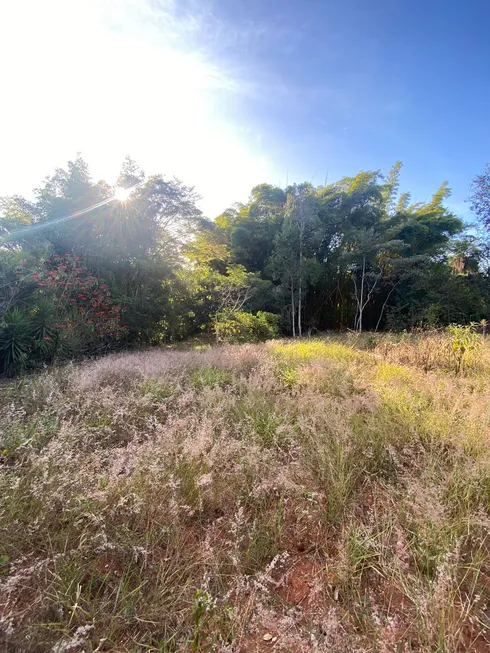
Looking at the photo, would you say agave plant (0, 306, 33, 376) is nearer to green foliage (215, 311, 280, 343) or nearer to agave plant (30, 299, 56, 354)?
agave plant (30, 299, 56, 354)

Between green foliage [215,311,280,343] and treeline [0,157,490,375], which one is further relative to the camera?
green foliage [215,311,280,343]

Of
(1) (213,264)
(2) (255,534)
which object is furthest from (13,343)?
(1) (213,264)

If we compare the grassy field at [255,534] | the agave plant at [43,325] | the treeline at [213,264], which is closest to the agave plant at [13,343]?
the treeline at [213,264]

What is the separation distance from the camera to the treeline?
15.5 feet

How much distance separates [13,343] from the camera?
3.88 metres

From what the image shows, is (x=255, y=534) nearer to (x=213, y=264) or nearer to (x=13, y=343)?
(x=13, y=343)

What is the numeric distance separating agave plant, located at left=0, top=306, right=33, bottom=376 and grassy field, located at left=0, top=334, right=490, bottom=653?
254cm

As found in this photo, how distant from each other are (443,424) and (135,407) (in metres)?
2.24

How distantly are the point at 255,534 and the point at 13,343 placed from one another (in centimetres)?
458

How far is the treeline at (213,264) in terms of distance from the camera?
4738 mm

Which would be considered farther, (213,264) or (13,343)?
(213,264)

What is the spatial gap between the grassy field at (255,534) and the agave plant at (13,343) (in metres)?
2.54

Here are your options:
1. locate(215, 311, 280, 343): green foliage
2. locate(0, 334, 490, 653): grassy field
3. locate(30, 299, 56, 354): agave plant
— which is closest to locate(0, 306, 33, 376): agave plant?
locate(30, 299, 56, 354): agave plant

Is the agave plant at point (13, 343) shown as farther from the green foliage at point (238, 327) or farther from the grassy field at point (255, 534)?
the green foliage at point (238, 327)
